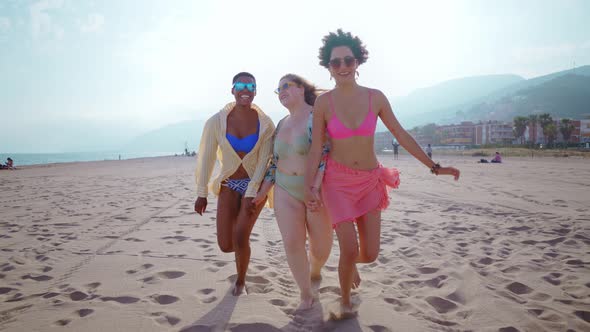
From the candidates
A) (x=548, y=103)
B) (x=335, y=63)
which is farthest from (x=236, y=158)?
(x=548, y=103)

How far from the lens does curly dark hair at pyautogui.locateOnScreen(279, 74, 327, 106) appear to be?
332cm

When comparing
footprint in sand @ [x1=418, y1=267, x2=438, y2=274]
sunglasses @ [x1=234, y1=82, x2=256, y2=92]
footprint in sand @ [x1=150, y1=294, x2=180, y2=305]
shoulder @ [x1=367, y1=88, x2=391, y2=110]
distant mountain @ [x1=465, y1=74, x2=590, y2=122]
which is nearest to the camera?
shoulder @ [x1=367, y1=88, x2=391, y2=110]

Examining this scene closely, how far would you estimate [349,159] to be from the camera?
9.60ft

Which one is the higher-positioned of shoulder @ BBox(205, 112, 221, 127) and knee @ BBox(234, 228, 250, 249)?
shoulder @ BBox(205, 112, 221, 127)

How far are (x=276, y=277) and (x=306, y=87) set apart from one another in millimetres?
2054

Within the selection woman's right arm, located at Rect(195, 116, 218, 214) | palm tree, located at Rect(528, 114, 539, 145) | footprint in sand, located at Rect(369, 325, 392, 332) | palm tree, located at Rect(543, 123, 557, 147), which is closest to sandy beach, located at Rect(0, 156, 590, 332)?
footprint in sand, located at Rect(369, 325, 392, 332)

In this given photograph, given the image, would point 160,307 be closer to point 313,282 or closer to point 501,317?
point 313,282

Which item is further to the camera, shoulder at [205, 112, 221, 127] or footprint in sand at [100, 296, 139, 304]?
shoulder at [205, 112, 221, 127]

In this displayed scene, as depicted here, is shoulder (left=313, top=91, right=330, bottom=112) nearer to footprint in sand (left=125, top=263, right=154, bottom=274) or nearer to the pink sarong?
the pink sarong

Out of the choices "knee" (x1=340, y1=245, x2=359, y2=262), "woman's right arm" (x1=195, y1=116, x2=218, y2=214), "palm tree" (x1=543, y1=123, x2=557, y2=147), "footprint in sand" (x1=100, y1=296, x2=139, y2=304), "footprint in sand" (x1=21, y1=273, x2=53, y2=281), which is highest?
"palm tree" (x1=543, y1=123, x2=557, y2=147)

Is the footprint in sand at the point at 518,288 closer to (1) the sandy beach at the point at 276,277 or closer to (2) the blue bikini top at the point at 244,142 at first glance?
(1) the sandy beach at the point at 276,277

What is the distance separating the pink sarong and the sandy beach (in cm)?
87

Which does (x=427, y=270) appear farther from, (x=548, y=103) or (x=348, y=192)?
(x=548, y=103)

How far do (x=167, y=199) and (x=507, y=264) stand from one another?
818 cm
